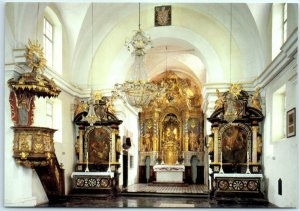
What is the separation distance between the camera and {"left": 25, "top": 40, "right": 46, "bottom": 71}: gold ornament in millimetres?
8203

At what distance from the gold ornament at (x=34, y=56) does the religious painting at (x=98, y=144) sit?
12.0ft

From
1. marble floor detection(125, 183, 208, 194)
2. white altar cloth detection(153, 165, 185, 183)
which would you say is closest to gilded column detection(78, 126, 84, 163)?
marble floor detection(125, 183, 208, 194)

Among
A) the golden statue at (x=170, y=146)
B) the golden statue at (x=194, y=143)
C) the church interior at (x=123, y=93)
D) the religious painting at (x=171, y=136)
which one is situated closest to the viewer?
the church interior at (x=123, y=93)

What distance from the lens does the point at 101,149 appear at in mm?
11922

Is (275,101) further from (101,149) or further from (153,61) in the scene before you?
(153,61)

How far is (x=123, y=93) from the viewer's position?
11.7 m

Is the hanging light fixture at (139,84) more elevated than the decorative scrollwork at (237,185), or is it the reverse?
the hanging light fixture at (139,84)

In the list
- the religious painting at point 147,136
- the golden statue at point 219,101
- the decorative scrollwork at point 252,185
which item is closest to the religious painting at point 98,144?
the golden statue at point 219,101

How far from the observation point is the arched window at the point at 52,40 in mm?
9992

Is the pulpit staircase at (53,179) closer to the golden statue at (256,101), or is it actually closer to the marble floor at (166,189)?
the marble floor at (166,189)

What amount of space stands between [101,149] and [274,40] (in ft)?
18.1

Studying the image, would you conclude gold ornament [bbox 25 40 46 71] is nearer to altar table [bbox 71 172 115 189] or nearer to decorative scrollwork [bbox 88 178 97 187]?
altar table [bbox 71 172 115 189]

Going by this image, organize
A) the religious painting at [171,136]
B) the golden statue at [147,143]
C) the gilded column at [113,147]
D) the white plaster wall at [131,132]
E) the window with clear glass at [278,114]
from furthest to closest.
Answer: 1. the golden statue at [147,143]
2. the religious painting at [171,136]
3. the white plaster wall at [131,132]
4. the gilded column at [113,147]
5. the window with clear glass at [278,114]

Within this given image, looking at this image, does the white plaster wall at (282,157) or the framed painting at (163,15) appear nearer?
→ the white plaster wall at (282,157)
